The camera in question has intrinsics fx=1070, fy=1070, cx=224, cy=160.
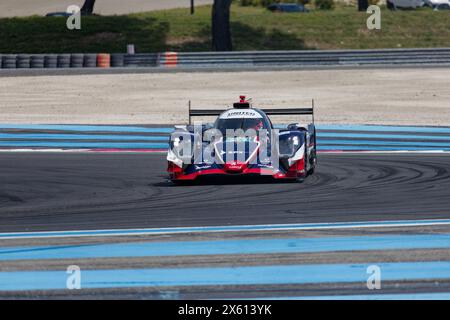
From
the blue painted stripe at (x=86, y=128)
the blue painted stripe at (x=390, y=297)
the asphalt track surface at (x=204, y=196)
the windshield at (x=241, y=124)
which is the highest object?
the windshield at (x=241, y=124)

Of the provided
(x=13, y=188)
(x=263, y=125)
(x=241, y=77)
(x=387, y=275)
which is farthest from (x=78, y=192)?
(x=241, y=77)

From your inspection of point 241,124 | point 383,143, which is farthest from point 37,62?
point 241,124

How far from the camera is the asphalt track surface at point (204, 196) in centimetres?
1211

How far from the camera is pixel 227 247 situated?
10312mm

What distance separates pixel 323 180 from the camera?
1520 cm

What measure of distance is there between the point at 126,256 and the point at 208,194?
4.05 metres

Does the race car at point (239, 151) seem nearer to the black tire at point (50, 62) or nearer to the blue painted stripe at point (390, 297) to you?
the blue painted stripe at point (390, 297)

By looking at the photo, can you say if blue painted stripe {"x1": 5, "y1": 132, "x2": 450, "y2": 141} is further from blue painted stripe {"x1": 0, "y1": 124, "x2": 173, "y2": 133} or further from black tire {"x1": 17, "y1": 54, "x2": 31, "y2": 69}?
black tire {"x1": 17, "y1": 54, "x2": 31, "y2": 69}

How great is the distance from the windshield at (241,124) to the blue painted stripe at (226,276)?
5957 millimetres

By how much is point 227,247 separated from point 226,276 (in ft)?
4.23

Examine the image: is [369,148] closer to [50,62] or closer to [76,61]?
[76,61]

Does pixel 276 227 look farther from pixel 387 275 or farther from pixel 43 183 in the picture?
pixel 43 183

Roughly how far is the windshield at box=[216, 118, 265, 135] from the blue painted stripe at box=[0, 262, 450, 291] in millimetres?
5957

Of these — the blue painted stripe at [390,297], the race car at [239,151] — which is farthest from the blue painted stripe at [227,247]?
the race car at [239,151]
